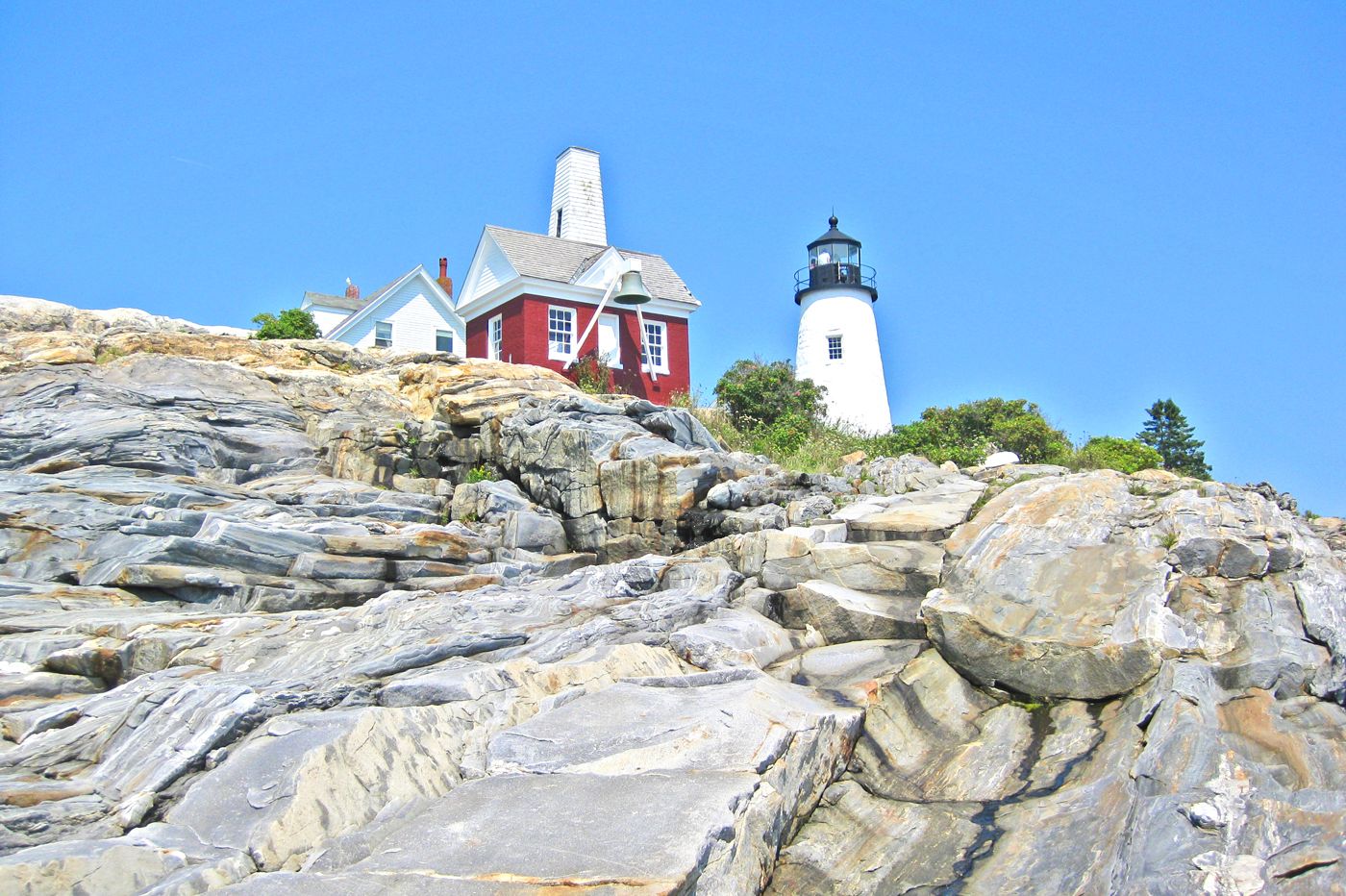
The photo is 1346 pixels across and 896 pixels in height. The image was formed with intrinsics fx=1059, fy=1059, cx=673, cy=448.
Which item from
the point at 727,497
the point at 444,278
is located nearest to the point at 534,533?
the point at 727,497

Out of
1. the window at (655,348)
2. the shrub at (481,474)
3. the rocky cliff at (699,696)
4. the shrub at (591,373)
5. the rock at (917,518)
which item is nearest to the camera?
the rocky cliff at (699,696)

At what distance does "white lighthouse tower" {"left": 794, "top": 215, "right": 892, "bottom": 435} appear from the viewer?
121ft

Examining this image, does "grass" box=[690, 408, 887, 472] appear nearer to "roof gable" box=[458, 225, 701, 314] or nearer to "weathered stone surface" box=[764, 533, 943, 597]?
"roof gable" box=[458, 225, 701, 314]

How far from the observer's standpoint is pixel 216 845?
6930 millimetres

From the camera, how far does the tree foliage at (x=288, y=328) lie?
33147 mm

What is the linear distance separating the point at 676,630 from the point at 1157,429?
30.5 metres

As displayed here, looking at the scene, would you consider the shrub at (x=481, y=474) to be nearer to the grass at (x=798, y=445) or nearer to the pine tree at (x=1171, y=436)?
the grass at (x=798, y=445)

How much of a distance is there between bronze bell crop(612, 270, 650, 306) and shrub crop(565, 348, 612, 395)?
2333 mm

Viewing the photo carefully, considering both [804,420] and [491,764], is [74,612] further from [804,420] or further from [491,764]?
[804,420]

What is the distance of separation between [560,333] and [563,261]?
2899 mm

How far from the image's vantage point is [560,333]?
3391 cm

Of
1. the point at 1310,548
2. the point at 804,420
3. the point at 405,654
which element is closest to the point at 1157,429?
the point at 804,420

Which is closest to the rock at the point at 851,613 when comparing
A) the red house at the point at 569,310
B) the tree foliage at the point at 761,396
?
the tree foliage at the point at 761,396

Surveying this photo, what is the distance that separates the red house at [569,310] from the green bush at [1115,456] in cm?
1319
